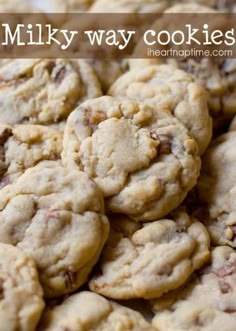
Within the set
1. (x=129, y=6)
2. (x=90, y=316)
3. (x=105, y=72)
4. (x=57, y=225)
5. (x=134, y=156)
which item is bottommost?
(x=90, y=316)

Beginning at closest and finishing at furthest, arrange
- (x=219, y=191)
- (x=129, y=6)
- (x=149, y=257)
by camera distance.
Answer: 1. (x=149, y=257)
2. (x=219, y=191)
3. (x=129, y=6)

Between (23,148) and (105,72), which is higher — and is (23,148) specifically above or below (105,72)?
below

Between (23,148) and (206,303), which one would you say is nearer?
(206,303)

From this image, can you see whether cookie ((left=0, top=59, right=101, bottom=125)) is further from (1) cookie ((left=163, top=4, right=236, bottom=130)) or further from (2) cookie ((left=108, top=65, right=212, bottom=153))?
(1) cookie ((left=163, top=4, right=236, bottom=130))

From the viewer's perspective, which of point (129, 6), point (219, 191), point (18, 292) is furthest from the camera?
point (129, 6)

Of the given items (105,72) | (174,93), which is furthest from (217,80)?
(105,72)

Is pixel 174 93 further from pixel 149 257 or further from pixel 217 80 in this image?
pixel 149 257

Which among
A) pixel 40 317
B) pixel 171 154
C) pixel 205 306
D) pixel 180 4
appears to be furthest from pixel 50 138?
pixel 180 4

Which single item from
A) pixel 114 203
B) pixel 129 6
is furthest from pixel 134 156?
pixel 129 6
